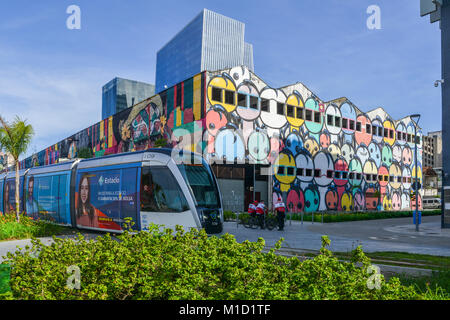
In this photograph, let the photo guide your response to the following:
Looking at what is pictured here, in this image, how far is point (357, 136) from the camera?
48.2m

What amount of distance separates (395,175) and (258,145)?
92.1 ft

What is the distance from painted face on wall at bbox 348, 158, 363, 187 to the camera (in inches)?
1837

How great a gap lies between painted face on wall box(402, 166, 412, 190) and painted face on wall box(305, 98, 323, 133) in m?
20.7

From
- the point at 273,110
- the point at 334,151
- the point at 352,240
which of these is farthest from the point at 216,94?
the point at 352,240

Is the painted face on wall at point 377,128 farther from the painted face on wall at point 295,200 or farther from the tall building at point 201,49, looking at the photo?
the tall building at point 201,49

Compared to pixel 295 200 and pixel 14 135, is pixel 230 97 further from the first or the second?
pixel 14 135

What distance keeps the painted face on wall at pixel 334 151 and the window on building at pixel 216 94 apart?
17253 mm

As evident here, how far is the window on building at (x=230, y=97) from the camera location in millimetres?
34741

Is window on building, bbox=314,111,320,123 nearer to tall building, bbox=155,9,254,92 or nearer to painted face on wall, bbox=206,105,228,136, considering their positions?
painted face on wall, bbox=206,105,228,136

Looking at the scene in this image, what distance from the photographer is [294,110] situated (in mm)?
40781

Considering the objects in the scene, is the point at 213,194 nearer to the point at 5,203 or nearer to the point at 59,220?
Answer: the point at 59,220

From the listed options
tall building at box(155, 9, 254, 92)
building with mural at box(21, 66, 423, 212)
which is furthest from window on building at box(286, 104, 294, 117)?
tall building at box(155, 9, 254, 92)

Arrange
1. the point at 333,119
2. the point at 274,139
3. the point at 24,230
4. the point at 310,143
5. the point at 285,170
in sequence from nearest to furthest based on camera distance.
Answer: the point at 24,230 < the point at 274,139 < the point at 285,170 < the point at 310,143 < the point at 333,119

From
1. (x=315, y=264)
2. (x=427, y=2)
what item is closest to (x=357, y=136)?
(x=427, y=2)
